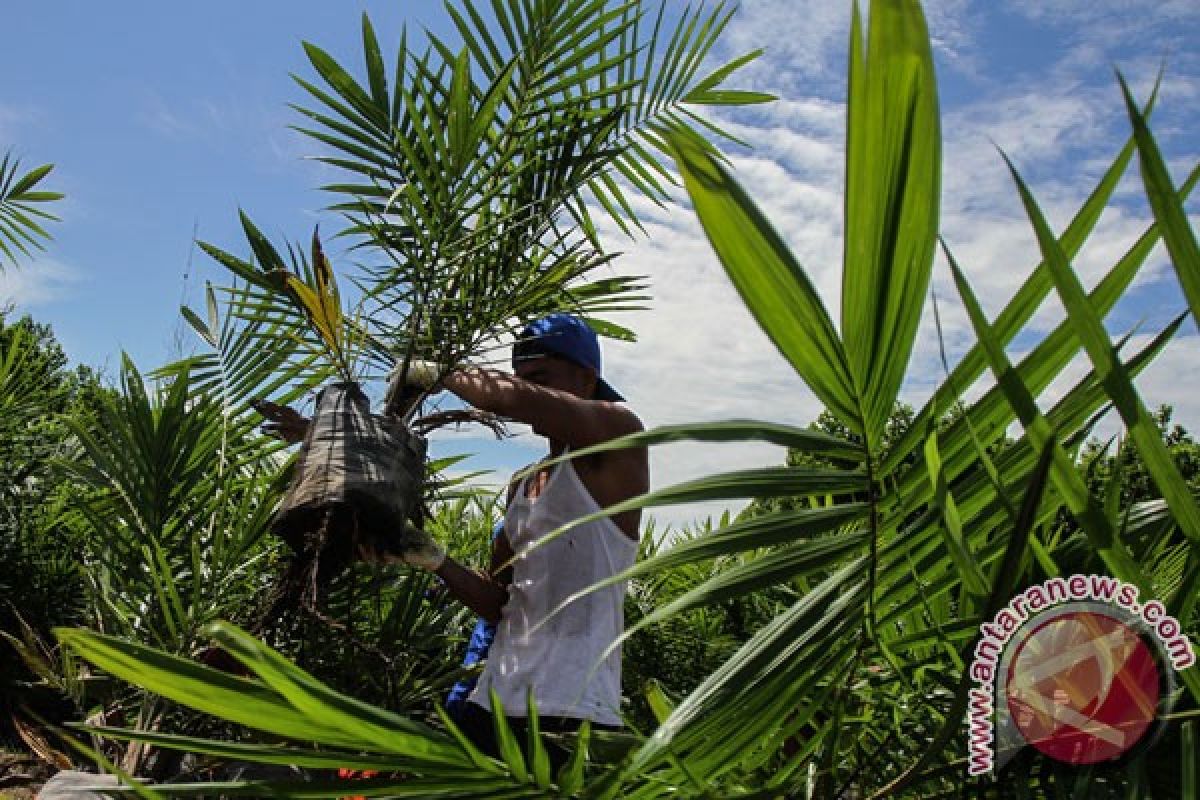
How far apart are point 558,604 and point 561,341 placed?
56cm

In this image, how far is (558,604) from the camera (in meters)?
1.90

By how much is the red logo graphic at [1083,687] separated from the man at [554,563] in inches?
52.6

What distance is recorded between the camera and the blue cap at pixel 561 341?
2.04 meters

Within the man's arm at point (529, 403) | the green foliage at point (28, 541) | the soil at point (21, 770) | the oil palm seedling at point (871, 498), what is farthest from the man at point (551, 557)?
the green foliage at point (28, 541)

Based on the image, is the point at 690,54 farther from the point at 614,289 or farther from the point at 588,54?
the point at 614,289

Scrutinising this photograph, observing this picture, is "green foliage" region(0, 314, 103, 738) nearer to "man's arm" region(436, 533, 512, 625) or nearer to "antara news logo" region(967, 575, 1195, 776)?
"man's arm" region(436, 533, 512, 625)

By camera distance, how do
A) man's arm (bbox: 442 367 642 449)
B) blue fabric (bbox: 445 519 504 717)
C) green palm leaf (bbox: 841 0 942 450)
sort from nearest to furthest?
1. green palm leaf (bbox: 841 0 942 450)
2. man's arm (bbox: 442 367 642 449)
3. blue fabric (bbox: 445 519 504 717)

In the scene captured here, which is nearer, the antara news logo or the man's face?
the antara news logo

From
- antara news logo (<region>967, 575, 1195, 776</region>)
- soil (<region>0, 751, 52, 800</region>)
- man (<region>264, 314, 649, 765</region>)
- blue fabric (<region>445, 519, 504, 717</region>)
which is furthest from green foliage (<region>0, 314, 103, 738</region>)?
antara news logo (<region>967, 575, 1195, 776</region>)

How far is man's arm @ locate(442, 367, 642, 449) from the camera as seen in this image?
180 centimetres

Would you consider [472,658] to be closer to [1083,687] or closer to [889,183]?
[1083,687]

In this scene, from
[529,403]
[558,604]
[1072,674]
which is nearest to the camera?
[1072,674]

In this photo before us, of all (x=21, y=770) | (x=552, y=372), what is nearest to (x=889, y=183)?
(x=552, y=372)

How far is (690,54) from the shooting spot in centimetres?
220
